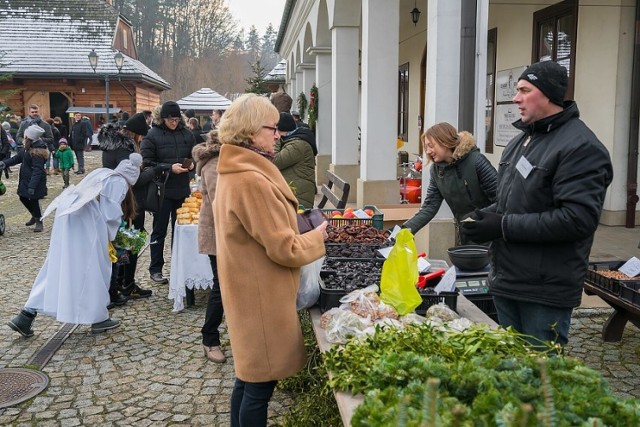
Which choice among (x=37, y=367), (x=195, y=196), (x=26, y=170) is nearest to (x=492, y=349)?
(x=37, y=367)

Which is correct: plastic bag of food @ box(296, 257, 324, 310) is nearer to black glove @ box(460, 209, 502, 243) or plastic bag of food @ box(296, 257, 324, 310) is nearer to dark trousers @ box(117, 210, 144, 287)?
black glove @ box(460, 209, 502, 243)

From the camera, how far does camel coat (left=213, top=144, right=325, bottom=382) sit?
111 inches

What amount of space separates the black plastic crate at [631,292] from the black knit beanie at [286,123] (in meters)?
3.25

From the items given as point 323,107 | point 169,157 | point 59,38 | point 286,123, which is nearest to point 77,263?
point 169,157

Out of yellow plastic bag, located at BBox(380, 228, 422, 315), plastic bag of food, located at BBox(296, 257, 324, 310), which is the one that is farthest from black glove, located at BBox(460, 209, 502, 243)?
plastic bag of food, located at BBox(296, 257, 324, 310)

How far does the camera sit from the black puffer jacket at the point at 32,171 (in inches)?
422

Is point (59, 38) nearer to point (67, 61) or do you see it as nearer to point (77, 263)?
point (67, 61)

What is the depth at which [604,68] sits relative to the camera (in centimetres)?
898

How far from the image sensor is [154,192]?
6984mm

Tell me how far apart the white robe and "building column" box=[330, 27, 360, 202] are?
7661 mm

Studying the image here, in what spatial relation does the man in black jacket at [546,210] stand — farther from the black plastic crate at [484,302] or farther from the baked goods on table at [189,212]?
the baked goods on table at [189,212]

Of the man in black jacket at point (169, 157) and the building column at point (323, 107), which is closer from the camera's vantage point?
the man in black jacket at point (169, 157)

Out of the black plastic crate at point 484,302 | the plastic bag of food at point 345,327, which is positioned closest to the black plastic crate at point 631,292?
the black plastic crate at point 484,302

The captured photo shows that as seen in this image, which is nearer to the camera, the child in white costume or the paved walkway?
the paved walkway
